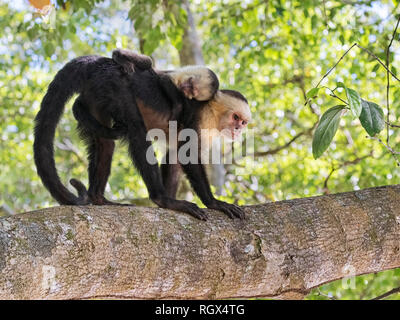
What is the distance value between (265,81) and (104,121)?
16.2 feet

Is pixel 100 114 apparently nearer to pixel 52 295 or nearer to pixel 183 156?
pixel 183 156

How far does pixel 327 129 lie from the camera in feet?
7.66

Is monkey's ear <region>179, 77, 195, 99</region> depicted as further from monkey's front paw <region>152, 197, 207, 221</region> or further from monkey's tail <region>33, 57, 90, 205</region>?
monkey's front paw <region>152, 197, 207, 221</region>

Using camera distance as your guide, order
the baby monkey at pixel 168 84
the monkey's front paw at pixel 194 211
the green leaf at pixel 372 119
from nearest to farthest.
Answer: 1. the green leaf at pixel 372 119
2. the monkey's front paw at pixel 194 211
3. the baby monkey at pixel 168 84

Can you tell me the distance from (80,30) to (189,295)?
6.63m

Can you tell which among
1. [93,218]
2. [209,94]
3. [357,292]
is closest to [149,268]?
[93,218]

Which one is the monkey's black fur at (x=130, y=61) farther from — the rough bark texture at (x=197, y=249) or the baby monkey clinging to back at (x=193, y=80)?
the rough bark texture at (x=197, y=249)

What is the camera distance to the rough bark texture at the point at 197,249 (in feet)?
6.40

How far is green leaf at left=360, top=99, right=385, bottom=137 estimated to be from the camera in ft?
7.45

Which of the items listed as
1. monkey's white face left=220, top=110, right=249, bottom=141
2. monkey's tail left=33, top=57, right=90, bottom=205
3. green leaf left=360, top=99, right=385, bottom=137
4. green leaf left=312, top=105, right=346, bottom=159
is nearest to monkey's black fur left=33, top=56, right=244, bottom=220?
monkey's tail left=33, top=57, right=90, bottom=205

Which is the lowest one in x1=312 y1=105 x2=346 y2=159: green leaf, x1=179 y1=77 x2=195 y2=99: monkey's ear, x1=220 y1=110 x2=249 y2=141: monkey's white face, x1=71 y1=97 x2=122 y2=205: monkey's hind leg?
x1=312 y1=105 x2=346 y2=159: green leaf

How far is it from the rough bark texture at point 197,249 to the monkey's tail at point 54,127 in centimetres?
78

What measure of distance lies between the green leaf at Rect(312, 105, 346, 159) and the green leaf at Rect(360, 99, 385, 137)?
98mm

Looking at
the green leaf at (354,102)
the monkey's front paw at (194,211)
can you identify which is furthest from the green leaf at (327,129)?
the monkey's front paw at (194,211)
